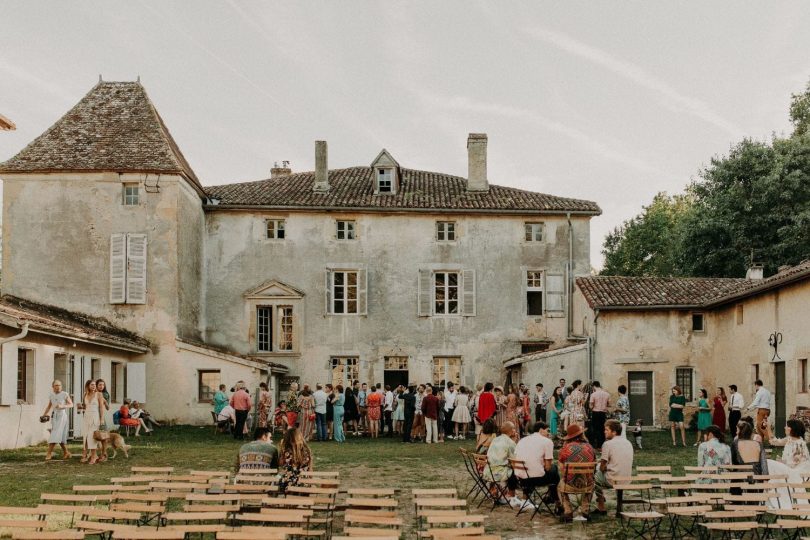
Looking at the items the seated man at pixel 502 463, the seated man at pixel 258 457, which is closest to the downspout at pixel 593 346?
the seated man at pixel 502 463

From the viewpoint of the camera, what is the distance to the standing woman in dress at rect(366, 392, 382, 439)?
29578 mm

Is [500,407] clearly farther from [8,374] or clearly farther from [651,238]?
[651,238]

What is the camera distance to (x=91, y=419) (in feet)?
66.8

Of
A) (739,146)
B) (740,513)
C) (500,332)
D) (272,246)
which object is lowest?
(740,513)

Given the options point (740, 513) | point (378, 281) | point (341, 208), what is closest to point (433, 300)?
point (378, 281)

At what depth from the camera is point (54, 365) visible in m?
26.6

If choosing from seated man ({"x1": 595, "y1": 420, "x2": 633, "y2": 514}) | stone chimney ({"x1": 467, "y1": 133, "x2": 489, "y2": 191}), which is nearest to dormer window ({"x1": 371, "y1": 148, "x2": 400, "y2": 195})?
stone chimney ({"x1": 467, "y1": 133, "x2": 489, "y2": 191})

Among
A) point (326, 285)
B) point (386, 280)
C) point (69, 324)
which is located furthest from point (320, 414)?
point (386, 280)

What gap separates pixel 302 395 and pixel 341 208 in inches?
429

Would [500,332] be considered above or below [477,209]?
below

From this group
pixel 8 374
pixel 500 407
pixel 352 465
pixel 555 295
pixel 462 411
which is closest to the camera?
pixel 352 465

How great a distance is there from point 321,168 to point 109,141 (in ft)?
26.2

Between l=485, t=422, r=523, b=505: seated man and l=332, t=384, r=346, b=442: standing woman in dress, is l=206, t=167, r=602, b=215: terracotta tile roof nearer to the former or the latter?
l=332, t=384, r=346, b=442: standing woman in dress

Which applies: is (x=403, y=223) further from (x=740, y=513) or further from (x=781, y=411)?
(x=740, y=513)
